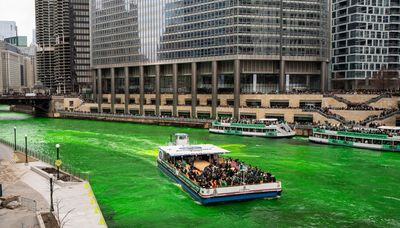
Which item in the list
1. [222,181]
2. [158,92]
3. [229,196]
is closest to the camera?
[229,196]

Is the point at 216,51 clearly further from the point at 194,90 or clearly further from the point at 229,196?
the point at 229,196

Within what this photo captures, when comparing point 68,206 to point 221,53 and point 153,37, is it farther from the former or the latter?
point 153,37

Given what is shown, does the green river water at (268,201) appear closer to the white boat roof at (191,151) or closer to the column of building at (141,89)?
the white boat roof at (191,151)

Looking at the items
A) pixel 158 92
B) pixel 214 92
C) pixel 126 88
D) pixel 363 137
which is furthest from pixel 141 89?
pixel 363 137

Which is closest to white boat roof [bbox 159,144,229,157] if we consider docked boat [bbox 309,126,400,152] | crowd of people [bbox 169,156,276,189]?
crowd of people [bbox 169,156,276,189]

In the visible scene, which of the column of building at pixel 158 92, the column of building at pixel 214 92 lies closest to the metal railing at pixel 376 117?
the column of building at pixel 214 92

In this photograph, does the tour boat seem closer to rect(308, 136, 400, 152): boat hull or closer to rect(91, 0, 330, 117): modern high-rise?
rect(308, 136, 400, 152): boat hull

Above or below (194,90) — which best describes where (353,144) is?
below
